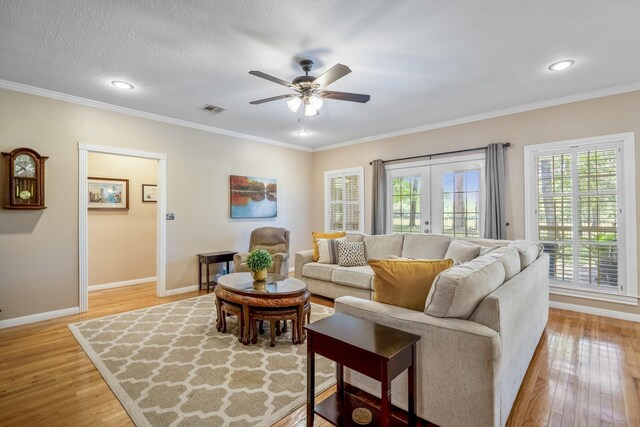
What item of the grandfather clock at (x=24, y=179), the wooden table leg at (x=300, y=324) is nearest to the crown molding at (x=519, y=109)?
the wooden table leg at (x=300, y=324)

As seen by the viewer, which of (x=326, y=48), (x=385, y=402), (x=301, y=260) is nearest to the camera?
(x=385, y=402)

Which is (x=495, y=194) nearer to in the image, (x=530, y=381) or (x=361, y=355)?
(x=530, y=381)

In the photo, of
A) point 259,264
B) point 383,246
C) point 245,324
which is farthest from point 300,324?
point 383,246

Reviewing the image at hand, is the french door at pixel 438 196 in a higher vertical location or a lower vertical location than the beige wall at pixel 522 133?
lower

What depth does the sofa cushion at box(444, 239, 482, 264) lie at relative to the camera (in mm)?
3535

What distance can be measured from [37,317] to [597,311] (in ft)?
22.2

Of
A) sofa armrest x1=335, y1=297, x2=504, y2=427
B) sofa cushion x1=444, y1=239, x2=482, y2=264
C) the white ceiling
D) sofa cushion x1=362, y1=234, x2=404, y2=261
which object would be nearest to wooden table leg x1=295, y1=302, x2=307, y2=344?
sofa armrest x1=335, y1=297, x2=504, y2=427

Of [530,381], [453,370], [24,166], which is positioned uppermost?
[24,166]

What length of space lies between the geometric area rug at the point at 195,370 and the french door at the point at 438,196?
10.3 feet

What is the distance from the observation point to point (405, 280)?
202cm

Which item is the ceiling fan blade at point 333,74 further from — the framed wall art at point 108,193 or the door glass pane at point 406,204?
the framed wall art at point 108,193

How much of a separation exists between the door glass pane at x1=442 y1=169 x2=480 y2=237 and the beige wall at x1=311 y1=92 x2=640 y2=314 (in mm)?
429

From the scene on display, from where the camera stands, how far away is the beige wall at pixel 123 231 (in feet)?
16.8

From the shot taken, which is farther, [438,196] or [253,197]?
[253,197]
